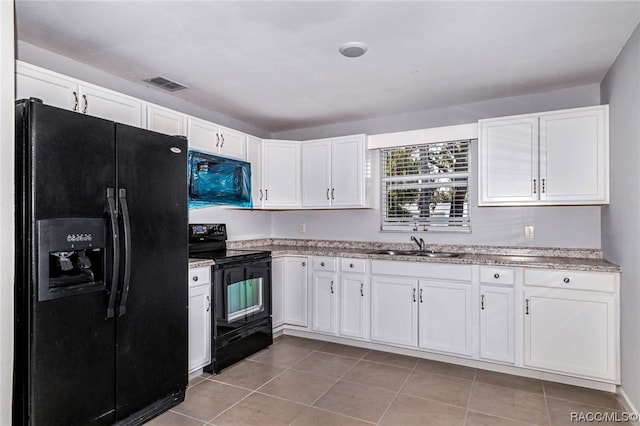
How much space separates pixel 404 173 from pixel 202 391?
2.82 meters

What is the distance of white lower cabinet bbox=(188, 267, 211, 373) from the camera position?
2896mm

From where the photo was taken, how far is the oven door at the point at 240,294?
123 inches

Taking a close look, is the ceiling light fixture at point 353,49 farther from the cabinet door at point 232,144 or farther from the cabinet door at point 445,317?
the cabinet door at point 445,317

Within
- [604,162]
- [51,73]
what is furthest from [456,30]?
[51,73]

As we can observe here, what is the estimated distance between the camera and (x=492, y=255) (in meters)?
3.60

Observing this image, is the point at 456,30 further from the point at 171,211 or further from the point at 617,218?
the point at 171,211

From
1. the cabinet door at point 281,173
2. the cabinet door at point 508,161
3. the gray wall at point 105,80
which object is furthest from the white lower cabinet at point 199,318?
the cabinet door at point 508,161

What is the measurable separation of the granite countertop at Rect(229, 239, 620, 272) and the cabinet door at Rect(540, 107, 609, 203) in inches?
21.0

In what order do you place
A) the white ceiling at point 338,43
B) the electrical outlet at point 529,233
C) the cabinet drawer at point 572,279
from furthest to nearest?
the electrical outlet at point 529,233 → the cabinet drawer at point 572,279 → the white ceiling at point 338,43

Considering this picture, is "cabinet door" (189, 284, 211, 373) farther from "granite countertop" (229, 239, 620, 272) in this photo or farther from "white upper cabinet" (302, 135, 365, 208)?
"white upper cabinet" (302, 135, 365, 208)

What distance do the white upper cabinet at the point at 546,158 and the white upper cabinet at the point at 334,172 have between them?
1211 millimetres

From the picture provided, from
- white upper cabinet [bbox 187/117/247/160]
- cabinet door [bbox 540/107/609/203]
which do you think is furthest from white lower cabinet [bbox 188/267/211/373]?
cabinet door [bbox 540/107/609/203]

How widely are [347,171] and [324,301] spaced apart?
4.51 feet

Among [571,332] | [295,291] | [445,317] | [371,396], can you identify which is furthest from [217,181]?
[571,332]
